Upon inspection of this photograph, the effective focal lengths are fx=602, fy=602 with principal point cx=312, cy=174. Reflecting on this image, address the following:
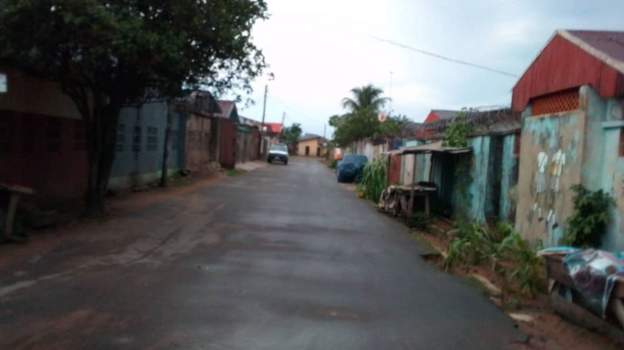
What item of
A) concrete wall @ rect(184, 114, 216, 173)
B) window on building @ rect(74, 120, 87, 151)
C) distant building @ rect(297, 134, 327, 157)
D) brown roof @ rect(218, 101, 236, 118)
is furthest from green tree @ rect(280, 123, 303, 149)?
window on building @ rect(74, 120, 87, 151)

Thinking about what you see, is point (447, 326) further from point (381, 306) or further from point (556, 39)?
point (556, 39)

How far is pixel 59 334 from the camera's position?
525cm

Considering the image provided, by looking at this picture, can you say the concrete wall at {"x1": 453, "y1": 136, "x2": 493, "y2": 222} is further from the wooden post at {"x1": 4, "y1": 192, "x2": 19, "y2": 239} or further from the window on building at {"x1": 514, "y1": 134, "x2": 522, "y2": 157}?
the wooden post at {"x1": 4, "y1": 192, "x2": 19, "y2": 239}

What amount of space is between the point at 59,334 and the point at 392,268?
5244mm

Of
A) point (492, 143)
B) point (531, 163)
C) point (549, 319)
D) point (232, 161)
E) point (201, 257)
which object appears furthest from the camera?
point (232, 161)

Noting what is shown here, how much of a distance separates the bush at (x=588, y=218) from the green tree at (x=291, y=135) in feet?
303

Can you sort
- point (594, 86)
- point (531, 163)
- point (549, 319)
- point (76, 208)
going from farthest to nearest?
1. point (76, 208)
2. point (531, 163)
3. point (594, 86)
4. point (549, 319)

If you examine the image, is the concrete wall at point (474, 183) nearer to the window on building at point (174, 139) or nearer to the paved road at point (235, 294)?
the paved road at point (235, 294)

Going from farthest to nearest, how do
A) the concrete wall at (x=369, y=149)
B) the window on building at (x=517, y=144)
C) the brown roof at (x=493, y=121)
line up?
the concrete wall at (x=369, y=149), the brown roof at (x=493, y=121), the window on building at (x=517, y=144)

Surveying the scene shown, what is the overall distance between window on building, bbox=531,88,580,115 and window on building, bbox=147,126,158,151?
15.3 m

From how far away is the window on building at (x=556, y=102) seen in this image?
902cm

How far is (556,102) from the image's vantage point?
383 inches

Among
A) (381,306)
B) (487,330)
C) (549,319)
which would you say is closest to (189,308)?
(381,306)

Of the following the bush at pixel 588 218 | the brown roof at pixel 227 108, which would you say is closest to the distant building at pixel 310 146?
the brown roof at pixel 227 108
